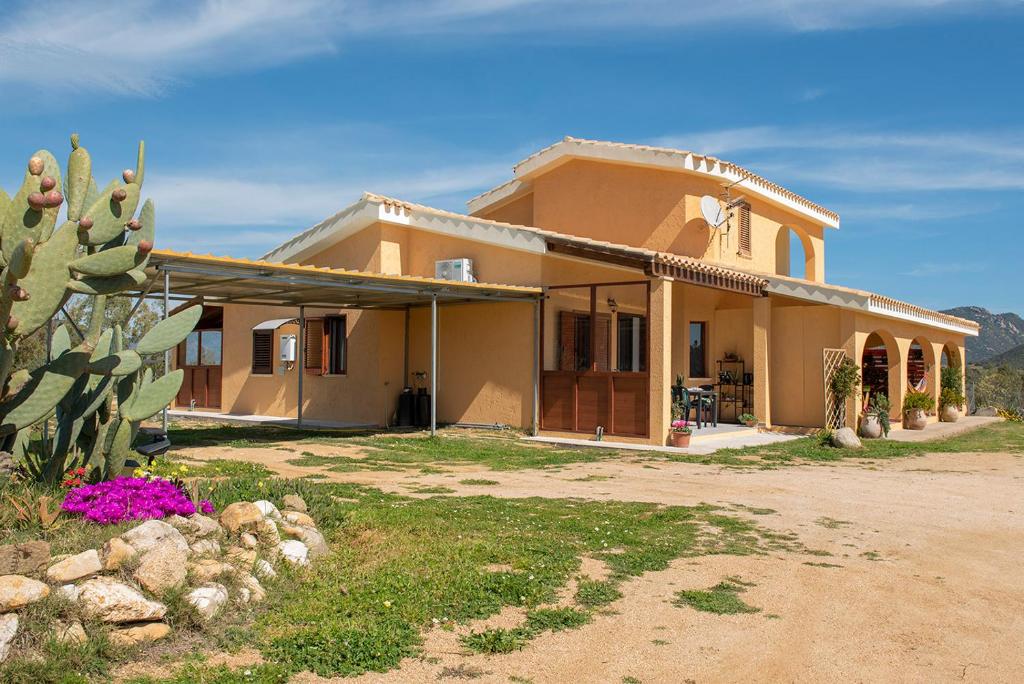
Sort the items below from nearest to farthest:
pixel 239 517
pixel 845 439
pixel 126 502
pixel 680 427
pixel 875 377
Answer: pixel 126 502
pixel 239 517
pixel 680 427
pixel 845 439
pixel 875 377

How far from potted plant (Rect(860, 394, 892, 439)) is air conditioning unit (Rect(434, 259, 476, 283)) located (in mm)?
7878

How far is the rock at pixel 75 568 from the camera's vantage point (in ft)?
13.3

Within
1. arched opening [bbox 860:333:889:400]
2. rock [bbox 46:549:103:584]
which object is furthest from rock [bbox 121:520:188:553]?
arched opening [bbox 860:333:889:400]

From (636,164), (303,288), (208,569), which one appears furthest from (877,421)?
(208,569)

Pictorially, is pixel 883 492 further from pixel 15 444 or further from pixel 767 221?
pixel 767 221

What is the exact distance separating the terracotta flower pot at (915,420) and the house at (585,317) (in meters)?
0.62

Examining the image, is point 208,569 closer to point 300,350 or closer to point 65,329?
point 65,329

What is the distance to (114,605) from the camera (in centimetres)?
396

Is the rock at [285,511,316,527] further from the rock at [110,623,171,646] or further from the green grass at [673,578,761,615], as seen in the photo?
the green grass at [673,578,761,615]

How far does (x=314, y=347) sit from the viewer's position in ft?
58.3

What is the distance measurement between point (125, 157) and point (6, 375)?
1.77 m

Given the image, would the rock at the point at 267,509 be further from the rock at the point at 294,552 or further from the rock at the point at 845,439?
the rock at the point at 845,439

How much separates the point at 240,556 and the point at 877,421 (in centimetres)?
1361

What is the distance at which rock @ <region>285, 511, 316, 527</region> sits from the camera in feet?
19.5
